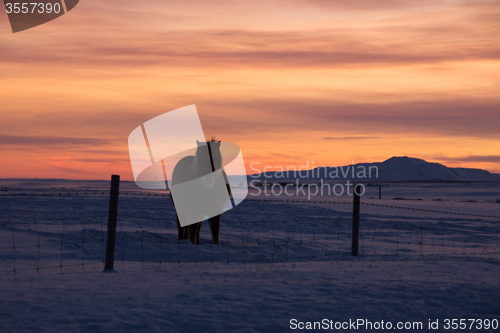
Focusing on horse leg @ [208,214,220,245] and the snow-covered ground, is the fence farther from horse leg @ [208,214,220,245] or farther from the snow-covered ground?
horse leg @ [208,214,220,245]

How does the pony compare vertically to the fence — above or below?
above

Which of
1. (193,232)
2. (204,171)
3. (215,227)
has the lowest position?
(193,232)

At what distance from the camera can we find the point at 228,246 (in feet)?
35.9

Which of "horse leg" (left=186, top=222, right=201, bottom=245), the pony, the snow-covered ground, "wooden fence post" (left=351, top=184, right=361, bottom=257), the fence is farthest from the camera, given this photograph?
"horse leg" (left=186, top=222, right=201, bottom=245)

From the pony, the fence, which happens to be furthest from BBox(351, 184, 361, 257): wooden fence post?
the pony

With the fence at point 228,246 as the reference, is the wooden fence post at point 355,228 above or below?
above

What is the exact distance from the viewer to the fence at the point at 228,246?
31.2ft

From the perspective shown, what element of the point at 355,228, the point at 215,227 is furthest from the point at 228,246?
the point at 355,228

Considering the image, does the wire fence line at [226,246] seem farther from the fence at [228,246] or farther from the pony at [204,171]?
the pony at [204,171]

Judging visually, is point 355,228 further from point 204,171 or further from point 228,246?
point 204,171

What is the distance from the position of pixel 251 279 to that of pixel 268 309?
171 centimetres

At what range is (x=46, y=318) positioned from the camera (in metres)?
5.15

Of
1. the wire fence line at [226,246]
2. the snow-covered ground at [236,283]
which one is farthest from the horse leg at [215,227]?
the snow-covered ground at [236,283]

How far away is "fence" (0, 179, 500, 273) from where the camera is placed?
951 centimetres
